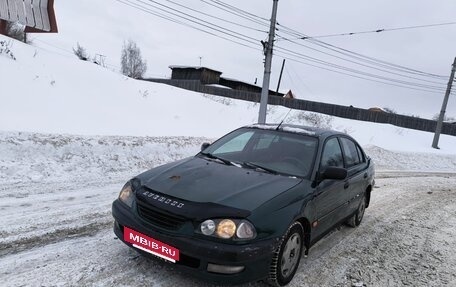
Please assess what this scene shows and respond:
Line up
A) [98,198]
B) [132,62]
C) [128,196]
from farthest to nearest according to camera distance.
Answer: [132,62], [98,198], [128,196]

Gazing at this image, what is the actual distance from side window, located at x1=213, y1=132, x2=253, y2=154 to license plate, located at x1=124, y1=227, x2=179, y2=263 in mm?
1757

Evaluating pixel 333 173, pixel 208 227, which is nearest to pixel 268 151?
pixel 333 173

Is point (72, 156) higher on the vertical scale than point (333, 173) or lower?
lower

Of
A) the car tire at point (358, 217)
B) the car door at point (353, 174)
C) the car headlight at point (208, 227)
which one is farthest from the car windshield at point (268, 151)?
the car tire at point (358, 217)

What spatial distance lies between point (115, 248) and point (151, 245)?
1.01m

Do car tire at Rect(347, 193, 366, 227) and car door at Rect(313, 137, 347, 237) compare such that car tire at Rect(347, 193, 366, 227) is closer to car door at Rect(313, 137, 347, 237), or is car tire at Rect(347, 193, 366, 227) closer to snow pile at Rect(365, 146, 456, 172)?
car door at Rect(313, 137, 347, 237)

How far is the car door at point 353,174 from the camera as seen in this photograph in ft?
16.6

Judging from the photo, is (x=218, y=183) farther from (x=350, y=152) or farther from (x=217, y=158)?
(x=350, y=152)

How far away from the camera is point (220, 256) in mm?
3033

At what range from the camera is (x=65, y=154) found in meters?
7.60

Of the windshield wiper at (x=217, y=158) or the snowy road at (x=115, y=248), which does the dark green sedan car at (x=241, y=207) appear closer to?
the windshield wiper at (x=217, y=158)

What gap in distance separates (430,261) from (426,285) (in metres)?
0.84

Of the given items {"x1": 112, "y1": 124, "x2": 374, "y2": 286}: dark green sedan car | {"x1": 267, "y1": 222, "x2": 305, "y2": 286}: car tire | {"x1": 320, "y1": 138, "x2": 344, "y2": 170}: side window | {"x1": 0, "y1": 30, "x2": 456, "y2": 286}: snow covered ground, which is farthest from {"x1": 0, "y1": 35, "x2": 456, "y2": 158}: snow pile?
{"x1": 267, "y1": 222, "x2": 305, "y2": 286}: car tire

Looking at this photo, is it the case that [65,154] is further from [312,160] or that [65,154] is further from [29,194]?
[312,160]
